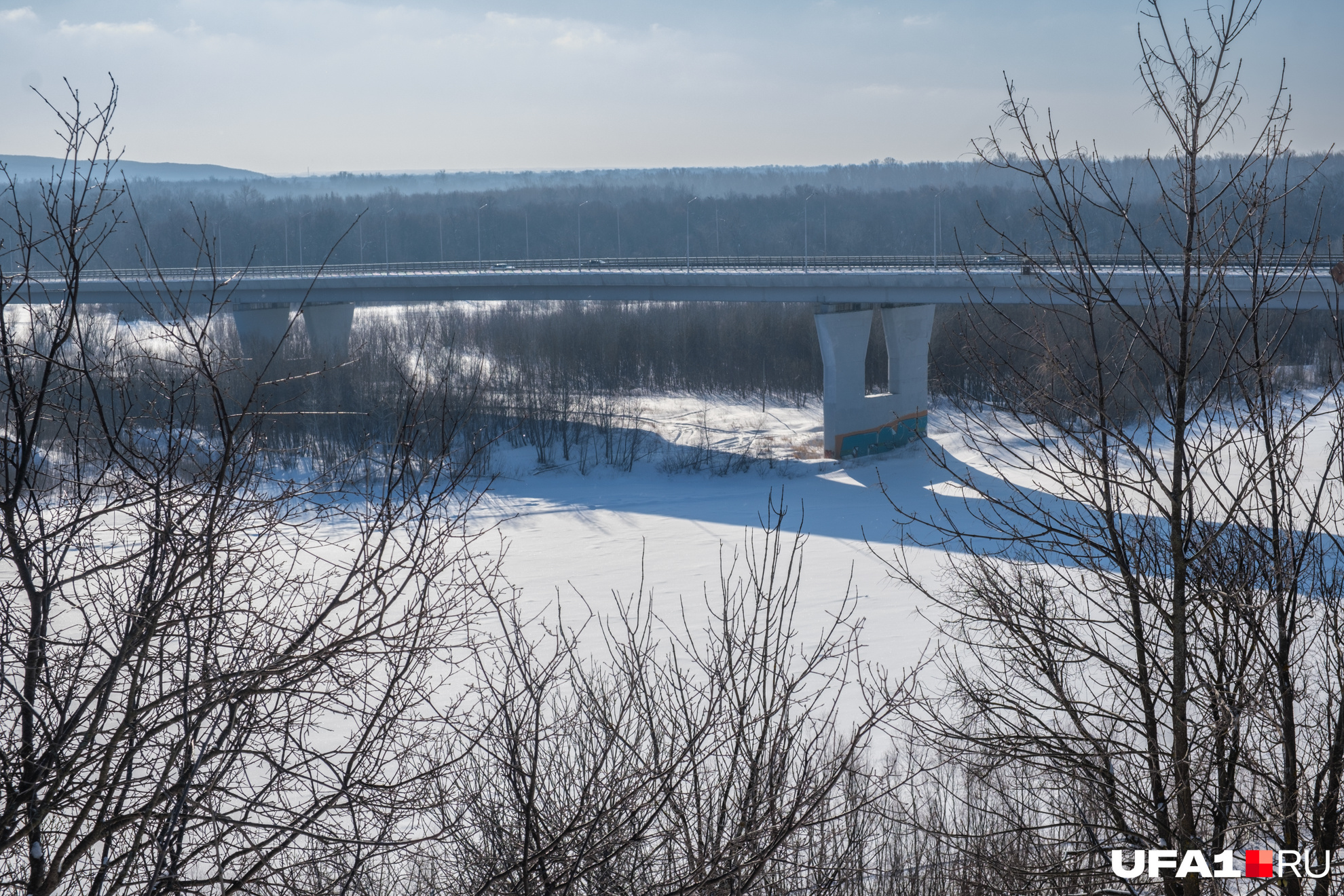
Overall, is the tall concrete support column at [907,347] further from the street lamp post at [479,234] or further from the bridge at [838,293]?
the street lamp post at [479,234]

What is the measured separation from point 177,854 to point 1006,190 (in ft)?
317

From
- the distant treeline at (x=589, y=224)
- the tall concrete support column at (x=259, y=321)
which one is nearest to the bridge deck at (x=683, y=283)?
the tall concrete support column at (x=259, y=321)

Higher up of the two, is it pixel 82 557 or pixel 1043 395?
pixel 1043 395

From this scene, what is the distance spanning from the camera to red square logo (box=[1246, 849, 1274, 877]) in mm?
5895

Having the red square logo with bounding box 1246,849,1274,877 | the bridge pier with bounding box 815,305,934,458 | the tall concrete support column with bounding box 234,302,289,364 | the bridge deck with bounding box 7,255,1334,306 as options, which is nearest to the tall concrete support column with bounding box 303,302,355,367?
the bridge deck with bounding box 7,255,1334,306

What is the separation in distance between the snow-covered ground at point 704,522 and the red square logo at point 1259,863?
997 cm

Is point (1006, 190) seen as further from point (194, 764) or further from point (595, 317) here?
point (194, 764)

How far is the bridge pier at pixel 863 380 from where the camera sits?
4044 centimetres

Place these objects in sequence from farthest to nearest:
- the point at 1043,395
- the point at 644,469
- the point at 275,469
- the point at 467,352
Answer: the point at 467,352 → the point at 644,469 → the point at 275,469 → the point at 1043,395

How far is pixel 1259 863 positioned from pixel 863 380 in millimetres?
35694

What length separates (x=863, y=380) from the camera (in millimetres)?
41094

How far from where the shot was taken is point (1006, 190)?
92375mm

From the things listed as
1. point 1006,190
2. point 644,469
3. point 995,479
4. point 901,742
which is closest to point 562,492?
point 644,469

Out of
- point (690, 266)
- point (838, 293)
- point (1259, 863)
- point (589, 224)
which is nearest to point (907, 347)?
point (838, 293)
